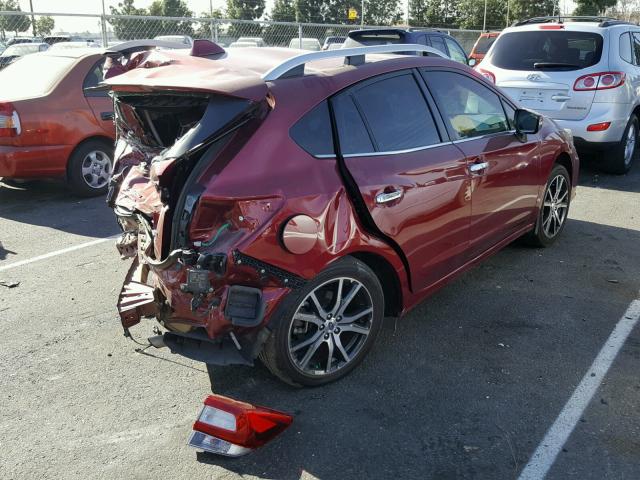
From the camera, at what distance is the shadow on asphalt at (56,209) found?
6.47 meters

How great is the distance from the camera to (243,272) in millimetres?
2982

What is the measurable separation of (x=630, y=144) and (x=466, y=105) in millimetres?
5263

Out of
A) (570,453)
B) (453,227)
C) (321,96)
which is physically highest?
(321,96)

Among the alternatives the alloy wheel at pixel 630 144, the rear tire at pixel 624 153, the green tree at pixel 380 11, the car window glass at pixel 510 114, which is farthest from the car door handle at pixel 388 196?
the green tree at pixel 380 11

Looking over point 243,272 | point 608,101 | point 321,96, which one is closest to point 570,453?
point 243,272

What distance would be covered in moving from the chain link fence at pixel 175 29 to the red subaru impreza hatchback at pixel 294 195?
10563 mm

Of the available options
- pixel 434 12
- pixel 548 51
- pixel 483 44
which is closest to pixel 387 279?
pixel 548 51

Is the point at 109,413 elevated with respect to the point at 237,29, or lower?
lower

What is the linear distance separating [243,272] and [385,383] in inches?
44.5

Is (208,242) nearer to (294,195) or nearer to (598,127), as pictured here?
(294,195)

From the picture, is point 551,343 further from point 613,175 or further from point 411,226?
point 613,175

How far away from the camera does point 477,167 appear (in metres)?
4.17

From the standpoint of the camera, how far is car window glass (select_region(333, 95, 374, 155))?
133 inches

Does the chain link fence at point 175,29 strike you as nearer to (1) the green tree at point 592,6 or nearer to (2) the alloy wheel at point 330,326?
(2) the alloy wheel at point 330,326
